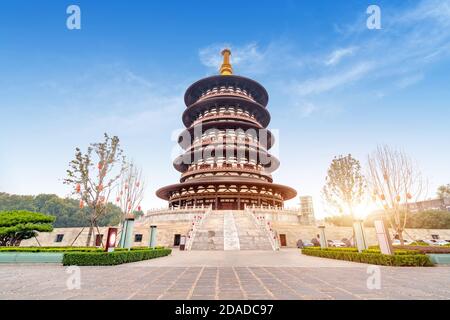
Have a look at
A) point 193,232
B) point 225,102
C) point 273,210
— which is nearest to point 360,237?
point 193,232

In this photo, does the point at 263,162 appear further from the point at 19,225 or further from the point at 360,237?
the point at 19,225

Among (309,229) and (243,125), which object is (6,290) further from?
(243,125)

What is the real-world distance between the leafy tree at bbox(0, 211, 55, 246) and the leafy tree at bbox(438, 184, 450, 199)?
83914 mm

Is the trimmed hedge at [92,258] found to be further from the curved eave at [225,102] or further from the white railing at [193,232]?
the curved eave at [225,102]

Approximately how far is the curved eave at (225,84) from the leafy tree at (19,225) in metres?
39.4

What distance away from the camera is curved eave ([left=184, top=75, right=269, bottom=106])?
4984 centimetres

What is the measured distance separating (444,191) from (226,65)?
6624 cm

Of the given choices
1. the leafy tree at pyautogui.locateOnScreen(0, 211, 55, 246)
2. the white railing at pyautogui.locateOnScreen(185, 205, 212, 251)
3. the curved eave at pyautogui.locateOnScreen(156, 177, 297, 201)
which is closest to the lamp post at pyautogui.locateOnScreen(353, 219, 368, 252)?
the white railing at pyautogui.locateOnScreen(185, 205, 212, 251)

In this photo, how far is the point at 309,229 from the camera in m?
28.9

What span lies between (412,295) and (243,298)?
13.4 ft

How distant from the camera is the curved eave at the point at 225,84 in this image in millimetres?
49844

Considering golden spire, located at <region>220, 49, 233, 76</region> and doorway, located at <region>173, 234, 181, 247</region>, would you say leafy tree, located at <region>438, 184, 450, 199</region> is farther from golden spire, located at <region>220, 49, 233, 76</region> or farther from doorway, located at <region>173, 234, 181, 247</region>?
doorway, located at <region>173, 234, 181, 247</region>

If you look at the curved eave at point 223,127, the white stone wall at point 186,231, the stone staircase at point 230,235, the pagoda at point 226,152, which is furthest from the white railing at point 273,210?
the curved eave at point 223,127

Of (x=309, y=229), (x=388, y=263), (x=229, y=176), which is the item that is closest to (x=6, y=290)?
Answer: (x=388, y=263)
